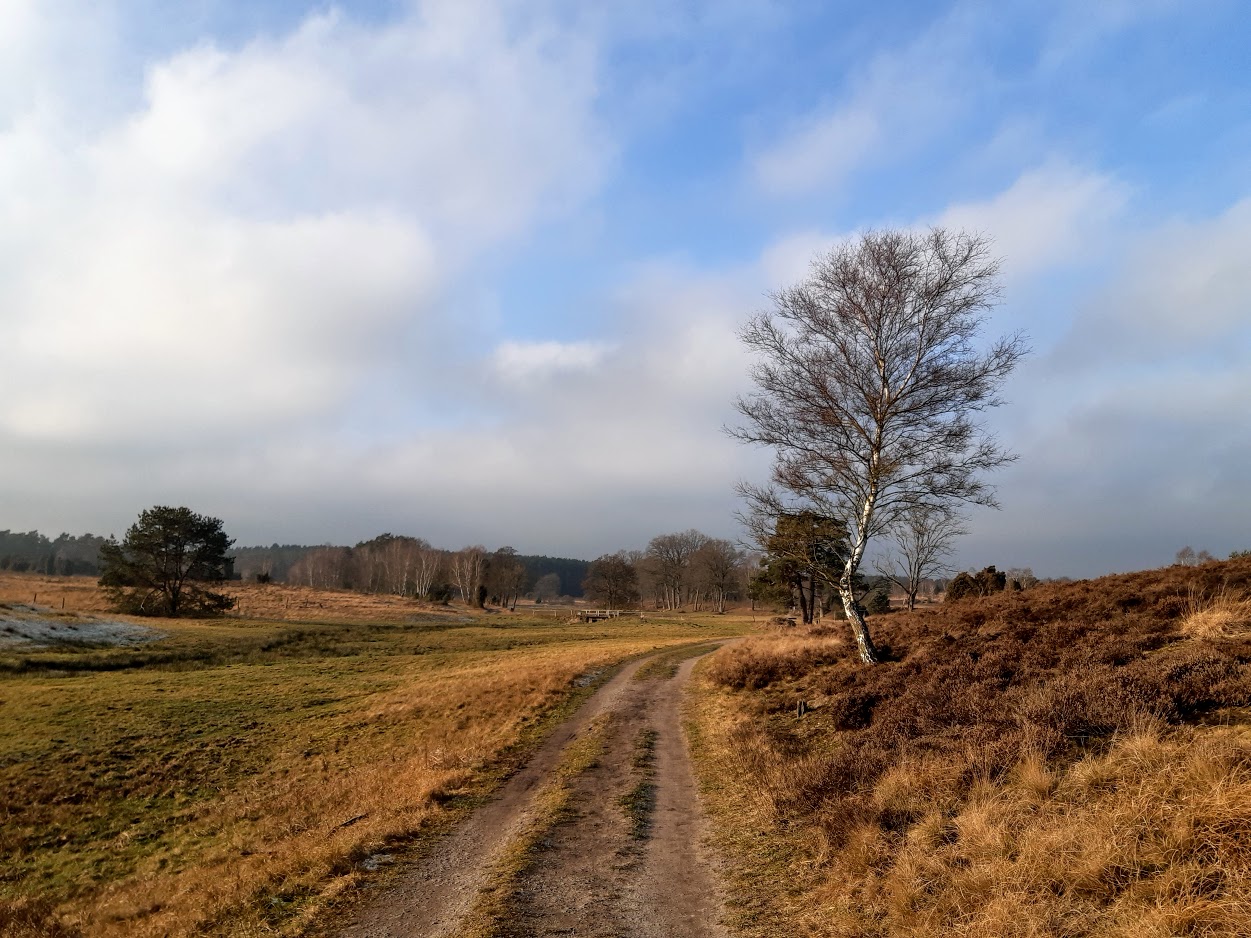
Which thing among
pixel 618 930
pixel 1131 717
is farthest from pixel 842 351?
pixel 618 930

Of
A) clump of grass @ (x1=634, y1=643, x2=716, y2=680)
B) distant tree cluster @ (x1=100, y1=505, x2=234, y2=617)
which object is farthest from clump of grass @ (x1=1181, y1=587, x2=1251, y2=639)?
distant tree cluster @ (x1=100, y1=505, x2=234, y2=617)

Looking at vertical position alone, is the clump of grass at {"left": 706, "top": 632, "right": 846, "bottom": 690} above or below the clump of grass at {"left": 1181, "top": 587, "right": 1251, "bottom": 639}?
below

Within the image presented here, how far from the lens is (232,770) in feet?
60.1

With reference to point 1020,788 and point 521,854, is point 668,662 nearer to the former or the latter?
point 521,854

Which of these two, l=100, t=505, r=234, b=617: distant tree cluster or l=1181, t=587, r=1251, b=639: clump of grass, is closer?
l=1181, t=587, r=1251, b=639: clump of grass

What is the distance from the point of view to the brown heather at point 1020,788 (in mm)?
5000

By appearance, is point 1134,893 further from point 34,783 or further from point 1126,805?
point 34,783

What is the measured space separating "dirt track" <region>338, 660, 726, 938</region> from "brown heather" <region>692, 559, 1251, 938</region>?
0.57 meters

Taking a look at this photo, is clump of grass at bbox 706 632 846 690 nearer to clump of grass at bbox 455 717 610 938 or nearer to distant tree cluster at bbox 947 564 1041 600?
clump of grass at bbox 455 717 610 938

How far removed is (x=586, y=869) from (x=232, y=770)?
15.2 m

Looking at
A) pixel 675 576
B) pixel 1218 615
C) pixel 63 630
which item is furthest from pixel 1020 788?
pixel 675 576

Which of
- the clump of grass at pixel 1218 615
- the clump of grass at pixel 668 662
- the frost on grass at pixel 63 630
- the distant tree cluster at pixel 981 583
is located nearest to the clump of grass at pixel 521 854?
the clump of grass at pixel 1218 615

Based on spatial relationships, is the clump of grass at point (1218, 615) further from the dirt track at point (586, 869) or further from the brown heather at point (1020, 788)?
the dirt track at point (586, 869)

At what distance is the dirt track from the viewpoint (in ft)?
21.7
